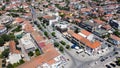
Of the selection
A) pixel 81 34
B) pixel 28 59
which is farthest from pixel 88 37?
pixel 28 59

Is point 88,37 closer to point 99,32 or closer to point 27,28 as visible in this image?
point 99,32

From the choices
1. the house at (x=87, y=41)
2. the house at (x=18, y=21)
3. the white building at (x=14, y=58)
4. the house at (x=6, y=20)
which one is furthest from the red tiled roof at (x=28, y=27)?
the white building at (x=14, y=58)

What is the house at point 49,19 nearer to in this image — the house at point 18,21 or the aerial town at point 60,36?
the aerial town at point 60,36

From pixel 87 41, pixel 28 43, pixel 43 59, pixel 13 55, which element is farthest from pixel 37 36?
pixel 87 41

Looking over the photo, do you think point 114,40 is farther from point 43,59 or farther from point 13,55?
point 13,55

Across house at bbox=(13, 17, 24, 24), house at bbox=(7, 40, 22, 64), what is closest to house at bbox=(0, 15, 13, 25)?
house at bbox=(13, 17, 24, 24)

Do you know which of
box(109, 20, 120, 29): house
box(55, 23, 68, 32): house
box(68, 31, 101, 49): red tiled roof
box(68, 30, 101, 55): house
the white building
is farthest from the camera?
box(109, 20, 120, 29): house

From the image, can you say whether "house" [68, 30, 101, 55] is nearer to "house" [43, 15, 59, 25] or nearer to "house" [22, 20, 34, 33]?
"house" [43, 15, 59, 25]
